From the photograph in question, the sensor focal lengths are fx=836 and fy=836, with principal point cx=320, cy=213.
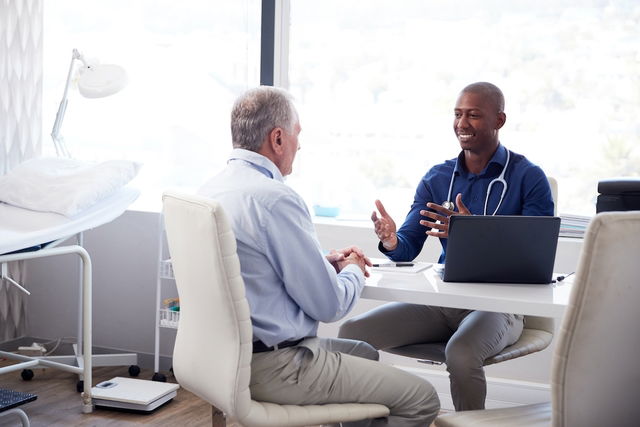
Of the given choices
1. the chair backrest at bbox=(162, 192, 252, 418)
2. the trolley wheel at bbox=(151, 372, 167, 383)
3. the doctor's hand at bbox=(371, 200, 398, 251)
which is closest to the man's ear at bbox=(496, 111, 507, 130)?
the doctor's hand at bbox=(371, 200, 398, 251)

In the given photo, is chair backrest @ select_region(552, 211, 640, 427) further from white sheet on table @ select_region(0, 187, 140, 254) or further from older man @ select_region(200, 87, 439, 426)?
white sheet on table @ select_region(0, 187, 140, 254)

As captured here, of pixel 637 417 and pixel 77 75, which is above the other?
pixel 77 75

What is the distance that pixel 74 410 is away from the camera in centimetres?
329

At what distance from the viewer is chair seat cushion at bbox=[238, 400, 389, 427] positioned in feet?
6.13

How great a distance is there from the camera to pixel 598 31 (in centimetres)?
345

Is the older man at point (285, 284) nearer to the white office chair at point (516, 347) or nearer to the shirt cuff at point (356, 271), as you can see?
the shirt cuff at point (356, 271)

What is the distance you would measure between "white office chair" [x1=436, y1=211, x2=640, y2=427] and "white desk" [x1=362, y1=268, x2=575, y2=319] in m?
0.27

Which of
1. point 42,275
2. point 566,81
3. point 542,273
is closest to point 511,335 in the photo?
point 542,273

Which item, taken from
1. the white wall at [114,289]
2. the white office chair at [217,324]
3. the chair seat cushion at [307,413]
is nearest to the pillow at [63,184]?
the white wall at [114,289]

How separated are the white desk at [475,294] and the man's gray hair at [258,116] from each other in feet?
1.47

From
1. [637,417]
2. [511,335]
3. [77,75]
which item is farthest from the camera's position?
[77,75]

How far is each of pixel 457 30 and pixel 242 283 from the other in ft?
7.29

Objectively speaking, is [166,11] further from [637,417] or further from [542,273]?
[637,417]

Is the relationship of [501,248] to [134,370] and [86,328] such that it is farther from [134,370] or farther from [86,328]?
[134,370]
